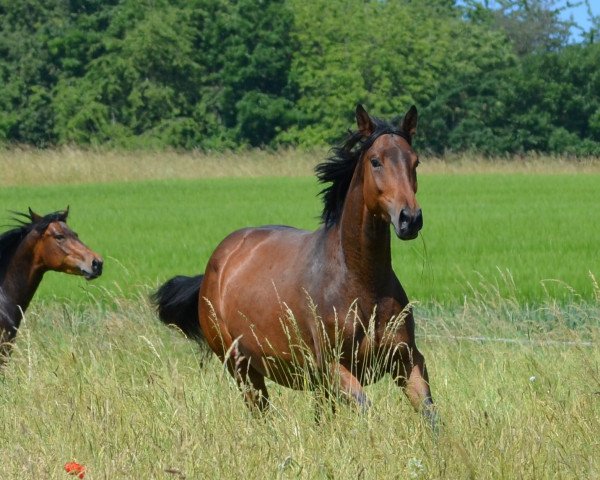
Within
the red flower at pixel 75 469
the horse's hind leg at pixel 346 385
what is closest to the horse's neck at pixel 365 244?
the horse's hind leg at pixel 346 385

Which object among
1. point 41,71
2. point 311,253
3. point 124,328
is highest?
point 311,253

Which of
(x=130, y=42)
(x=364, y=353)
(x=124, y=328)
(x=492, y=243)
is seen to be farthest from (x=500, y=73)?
(x=364, y=353)

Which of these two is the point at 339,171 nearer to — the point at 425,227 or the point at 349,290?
the point at 349,290

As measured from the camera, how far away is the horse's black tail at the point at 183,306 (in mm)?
8297

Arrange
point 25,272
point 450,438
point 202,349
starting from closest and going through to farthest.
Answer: point 450,438
point 202,349
point 25,272

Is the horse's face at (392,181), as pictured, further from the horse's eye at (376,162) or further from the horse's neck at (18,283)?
the horse's neck at (18,283)

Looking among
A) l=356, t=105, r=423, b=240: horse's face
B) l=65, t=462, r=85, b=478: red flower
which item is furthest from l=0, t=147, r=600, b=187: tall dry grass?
l=65, t=462, r=85, b=478: red flower

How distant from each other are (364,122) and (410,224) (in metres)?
0.82

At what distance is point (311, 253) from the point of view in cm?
658

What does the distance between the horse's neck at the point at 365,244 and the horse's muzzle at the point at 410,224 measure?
1.70ft

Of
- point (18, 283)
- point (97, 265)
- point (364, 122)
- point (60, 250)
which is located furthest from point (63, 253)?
point (364, 122)

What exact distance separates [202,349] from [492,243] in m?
11.4

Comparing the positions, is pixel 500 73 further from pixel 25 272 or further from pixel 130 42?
pixel 25 272

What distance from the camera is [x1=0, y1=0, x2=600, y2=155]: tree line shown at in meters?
55.8
